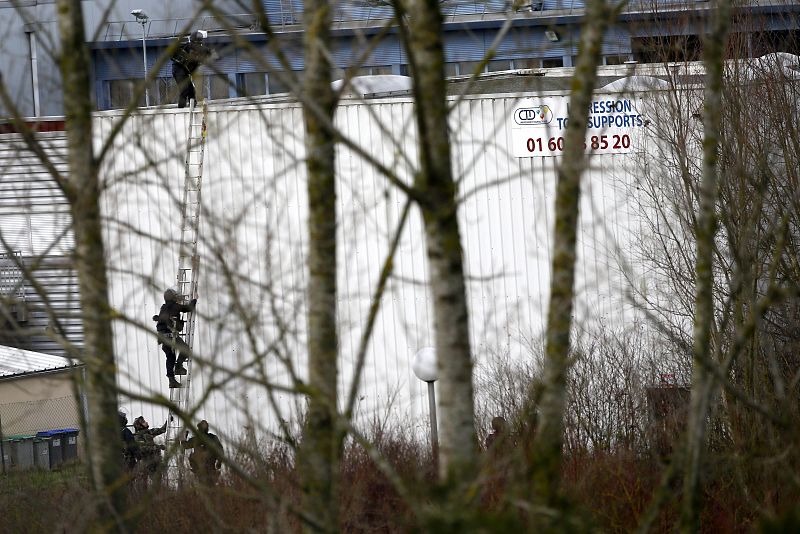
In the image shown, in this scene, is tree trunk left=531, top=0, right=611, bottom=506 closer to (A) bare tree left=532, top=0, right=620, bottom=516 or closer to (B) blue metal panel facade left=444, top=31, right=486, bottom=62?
(A) bare tree left=532, top=0, right=620, bottom=516

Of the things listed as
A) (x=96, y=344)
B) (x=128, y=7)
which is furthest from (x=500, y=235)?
(x=128, y=7)

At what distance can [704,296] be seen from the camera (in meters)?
5.77

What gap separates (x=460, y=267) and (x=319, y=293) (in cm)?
99

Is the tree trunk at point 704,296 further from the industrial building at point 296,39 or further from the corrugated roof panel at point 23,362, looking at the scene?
the corrugated roof panel at point 23,362

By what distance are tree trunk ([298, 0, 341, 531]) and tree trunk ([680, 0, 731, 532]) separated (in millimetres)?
1872

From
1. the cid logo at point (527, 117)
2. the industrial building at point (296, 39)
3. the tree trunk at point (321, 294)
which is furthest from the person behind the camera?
the cid logo at point (527, 117)

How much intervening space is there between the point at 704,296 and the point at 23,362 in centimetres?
1753

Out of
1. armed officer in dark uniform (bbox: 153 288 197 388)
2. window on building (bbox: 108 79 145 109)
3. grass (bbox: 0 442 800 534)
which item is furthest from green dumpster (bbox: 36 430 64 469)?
window on building (bbox: 108 79 145 109)

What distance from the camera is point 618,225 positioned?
19438mm

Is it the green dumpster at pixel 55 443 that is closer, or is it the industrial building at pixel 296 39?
the industrial building at pixel 296 39

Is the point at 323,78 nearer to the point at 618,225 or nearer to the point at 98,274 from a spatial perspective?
the point at 98,274

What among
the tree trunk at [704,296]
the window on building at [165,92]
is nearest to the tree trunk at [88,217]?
the window on building at [165,92]

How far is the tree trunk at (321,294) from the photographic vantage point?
16.3 ft

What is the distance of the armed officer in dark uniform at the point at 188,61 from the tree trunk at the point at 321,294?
66cm
